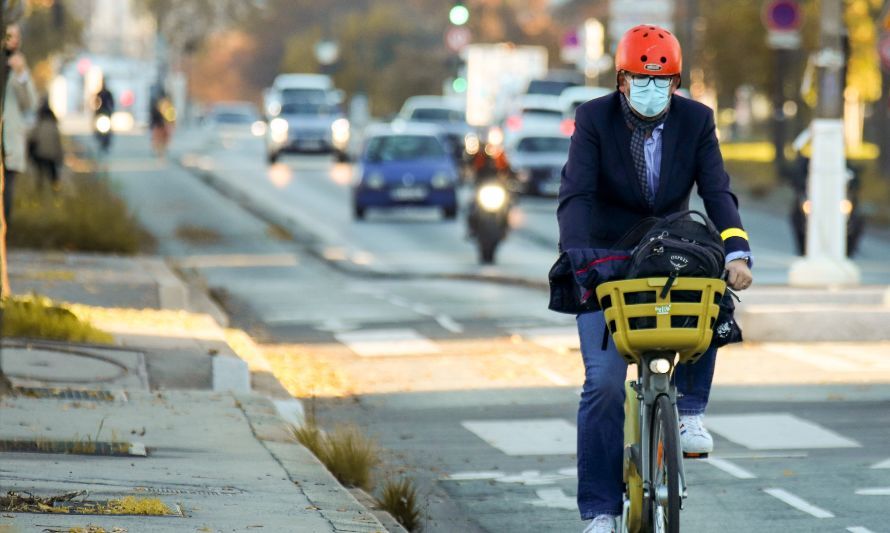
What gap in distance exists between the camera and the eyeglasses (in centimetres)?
637

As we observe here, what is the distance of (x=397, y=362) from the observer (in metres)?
14.2

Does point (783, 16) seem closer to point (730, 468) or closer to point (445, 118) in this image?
point (730, 468)

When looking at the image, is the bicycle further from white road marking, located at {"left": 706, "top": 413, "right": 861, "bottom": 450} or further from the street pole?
the street pole

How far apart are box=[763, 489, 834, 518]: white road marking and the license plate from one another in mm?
25754

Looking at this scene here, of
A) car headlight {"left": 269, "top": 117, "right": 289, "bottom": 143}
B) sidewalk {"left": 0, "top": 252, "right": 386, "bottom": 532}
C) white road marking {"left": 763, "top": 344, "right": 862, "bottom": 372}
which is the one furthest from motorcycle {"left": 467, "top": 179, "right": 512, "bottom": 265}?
car headlight {"left": 269, "top": 117, "right": 289, "bottom": 143}

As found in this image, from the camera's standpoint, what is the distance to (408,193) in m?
34.4

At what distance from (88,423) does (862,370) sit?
563 cm

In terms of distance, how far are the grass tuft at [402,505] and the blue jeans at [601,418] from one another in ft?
5.11

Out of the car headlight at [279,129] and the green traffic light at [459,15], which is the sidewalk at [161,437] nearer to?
the green traffic light at [459,15]

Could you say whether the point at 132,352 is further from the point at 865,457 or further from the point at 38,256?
the point at 38,256

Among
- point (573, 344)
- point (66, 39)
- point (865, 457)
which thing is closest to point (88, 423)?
point (865, 457)

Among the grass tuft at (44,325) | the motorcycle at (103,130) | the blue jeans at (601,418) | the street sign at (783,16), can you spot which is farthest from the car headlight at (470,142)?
the blue jeans at (601,418)

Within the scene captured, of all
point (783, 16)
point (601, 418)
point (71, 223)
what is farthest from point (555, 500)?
point (71, 223)

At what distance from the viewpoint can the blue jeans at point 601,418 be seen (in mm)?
6395
